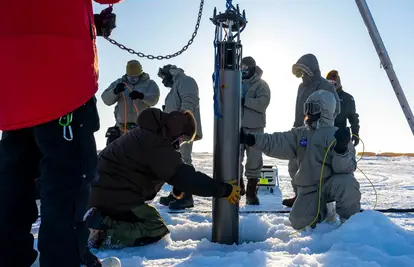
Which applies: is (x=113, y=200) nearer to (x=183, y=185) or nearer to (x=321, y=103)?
(x=183, y=185)

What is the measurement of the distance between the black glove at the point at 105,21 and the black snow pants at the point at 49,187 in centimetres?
37

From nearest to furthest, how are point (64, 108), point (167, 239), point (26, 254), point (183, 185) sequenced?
point (64, 108)
point (26, 254)
point (183, 185)
point (167, 239)

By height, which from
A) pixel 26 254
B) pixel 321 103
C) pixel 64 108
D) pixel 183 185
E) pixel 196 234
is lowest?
pixel 196 234

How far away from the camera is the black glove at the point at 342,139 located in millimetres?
2965

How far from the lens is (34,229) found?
10.0 ft

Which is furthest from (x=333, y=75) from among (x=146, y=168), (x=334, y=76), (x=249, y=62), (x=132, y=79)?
(x=146, y=168)

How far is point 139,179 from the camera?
8.64ft

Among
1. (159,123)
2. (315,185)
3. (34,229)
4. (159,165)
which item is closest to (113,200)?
(159,165)

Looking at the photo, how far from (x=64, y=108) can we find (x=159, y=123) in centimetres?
116

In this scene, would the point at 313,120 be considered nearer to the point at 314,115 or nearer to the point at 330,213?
the point at 314,115

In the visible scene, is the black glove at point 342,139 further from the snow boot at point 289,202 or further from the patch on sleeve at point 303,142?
the snow boot at point 289,202

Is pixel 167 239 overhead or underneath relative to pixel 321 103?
underneath

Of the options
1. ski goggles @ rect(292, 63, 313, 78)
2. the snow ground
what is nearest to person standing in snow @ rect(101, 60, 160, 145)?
ski goggles @ rect(292, 63, 313, 78)

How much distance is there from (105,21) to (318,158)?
81.0 inches
